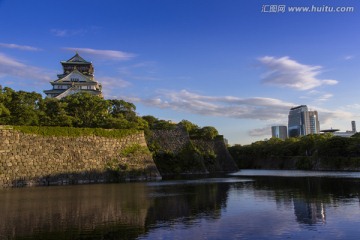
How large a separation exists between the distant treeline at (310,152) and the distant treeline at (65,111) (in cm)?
3551

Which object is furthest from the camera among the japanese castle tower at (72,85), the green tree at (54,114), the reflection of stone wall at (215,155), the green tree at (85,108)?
the japanese castle tower at (72,85)

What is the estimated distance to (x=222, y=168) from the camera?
72000mm

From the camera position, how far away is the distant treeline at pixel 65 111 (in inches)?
1592

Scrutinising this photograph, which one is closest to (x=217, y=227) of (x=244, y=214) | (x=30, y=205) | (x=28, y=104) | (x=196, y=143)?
(x=244, y=214)

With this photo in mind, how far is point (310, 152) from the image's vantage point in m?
79.0

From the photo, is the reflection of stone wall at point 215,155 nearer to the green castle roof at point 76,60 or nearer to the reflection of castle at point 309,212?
the green castle roof at point 76,60

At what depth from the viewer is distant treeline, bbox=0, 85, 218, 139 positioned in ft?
133

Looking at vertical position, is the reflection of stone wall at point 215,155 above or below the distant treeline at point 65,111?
below

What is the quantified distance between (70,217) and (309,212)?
34.3 ft

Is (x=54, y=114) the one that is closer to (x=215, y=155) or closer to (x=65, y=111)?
(x=65, y=111)

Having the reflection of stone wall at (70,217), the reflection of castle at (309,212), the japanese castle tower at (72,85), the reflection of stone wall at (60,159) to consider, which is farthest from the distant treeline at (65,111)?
the reflection of castle at (309,212)

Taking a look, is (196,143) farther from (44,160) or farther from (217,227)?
(217,227)

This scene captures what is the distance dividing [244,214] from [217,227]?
10.6ft

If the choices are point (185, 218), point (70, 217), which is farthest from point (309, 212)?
point (70, 217)
